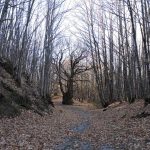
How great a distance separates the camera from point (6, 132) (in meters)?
11.2

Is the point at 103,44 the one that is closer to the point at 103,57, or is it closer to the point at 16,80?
the point at 103,57

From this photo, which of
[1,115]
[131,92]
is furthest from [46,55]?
[1,115]

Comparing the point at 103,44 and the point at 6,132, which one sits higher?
the point at 103,44

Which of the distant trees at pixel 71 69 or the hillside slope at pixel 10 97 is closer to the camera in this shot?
the hillside slope at pixel 10 97

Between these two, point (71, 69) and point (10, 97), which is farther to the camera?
point (71, 69)

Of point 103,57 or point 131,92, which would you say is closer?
point 131,92

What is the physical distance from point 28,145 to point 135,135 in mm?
3868

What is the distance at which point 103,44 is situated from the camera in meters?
39.2

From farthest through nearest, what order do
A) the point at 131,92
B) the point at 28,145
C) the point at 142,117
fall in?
the point at 131,92
the point at 142,117
the point at 28,145

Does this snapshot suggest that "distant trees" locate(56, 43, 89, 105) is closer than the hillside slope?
No

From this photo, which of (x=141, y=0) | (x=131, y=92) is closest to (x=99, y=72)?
(x=131, y=92)

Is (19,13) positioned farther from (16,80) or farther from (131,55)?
(131,55)

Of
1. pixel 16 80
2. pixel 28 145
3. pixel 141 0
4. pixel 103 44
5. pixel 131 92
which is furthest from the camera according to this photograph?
pixel 103 44

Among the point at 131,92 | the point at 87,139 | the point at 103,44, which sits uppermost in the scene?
the point at 103,44
